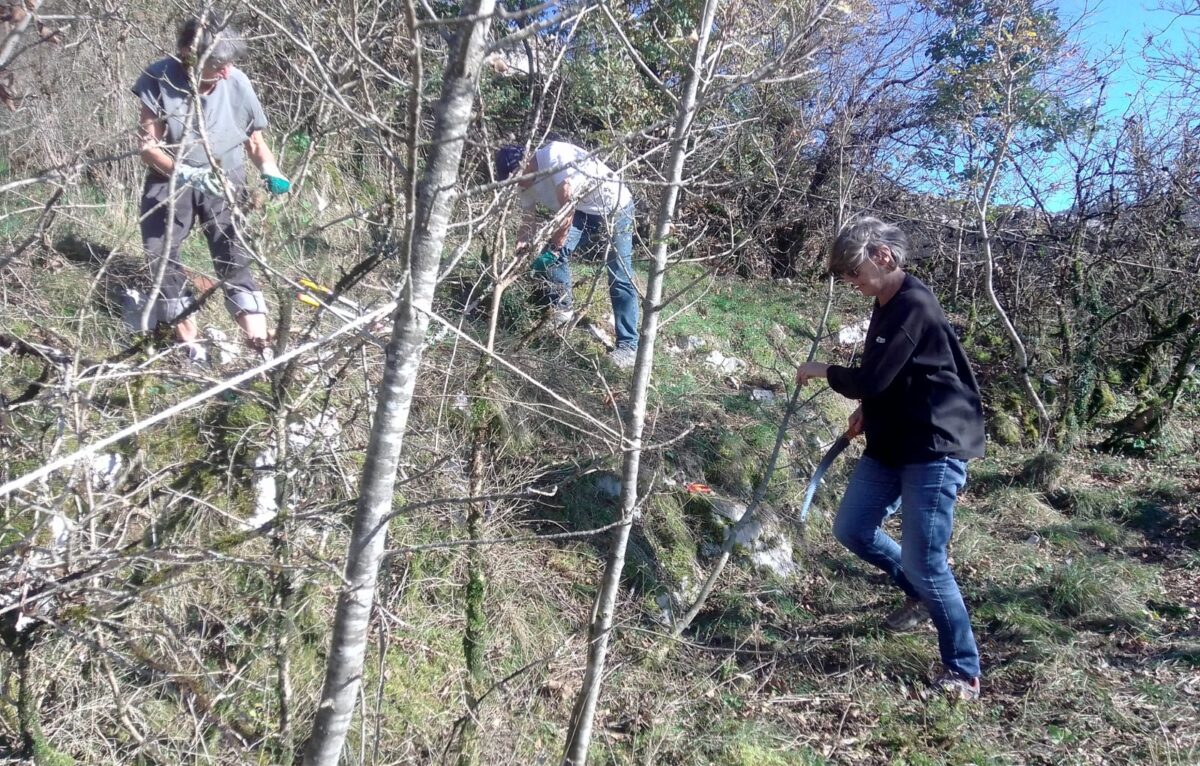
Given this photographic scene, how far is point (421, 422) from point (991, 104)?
680cm

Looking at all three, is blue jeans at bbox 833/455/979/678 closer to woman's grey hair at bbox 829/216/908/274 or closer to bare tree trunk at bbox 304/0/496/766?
woman's grey hair at bbox 829/216/908/274

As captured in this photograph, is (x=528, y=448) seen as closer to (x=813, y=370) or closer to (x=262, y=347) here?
(x=813, y=370)

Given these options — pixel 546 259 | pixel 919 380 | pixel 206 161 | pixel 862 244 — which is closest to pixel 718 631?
pixel 919 380

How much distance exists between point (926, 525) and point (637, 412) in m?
1.44

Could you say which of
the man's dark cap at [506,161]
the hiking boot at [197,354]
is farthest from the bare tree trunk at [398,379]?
the man's dark cap at [506,161]

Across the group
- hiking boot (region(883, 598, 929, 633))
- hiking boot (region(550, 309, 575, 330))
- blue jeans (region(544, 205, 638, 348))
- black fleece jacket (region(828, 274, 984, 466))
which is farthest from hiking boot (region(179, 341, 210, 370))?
hiking boot (region(883, 598, 929, 633))

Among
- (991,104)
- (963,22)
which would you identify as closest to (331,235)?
(991,104)

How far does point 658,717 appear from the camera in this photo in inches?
126

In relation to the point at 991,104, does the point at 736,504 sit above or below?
below

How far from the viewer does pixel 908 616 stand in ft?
A: 12.4

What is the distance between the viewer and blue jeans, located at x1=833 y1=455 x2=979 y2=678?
3.17 metres

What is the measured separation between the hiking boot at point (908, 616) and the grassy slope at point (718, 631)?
0.05 meters

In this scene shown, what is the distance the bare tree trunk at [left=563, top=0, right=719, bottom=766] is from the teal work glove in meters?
1.51

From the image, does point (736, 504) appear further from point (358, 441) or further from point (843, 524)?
point (358, 441)
